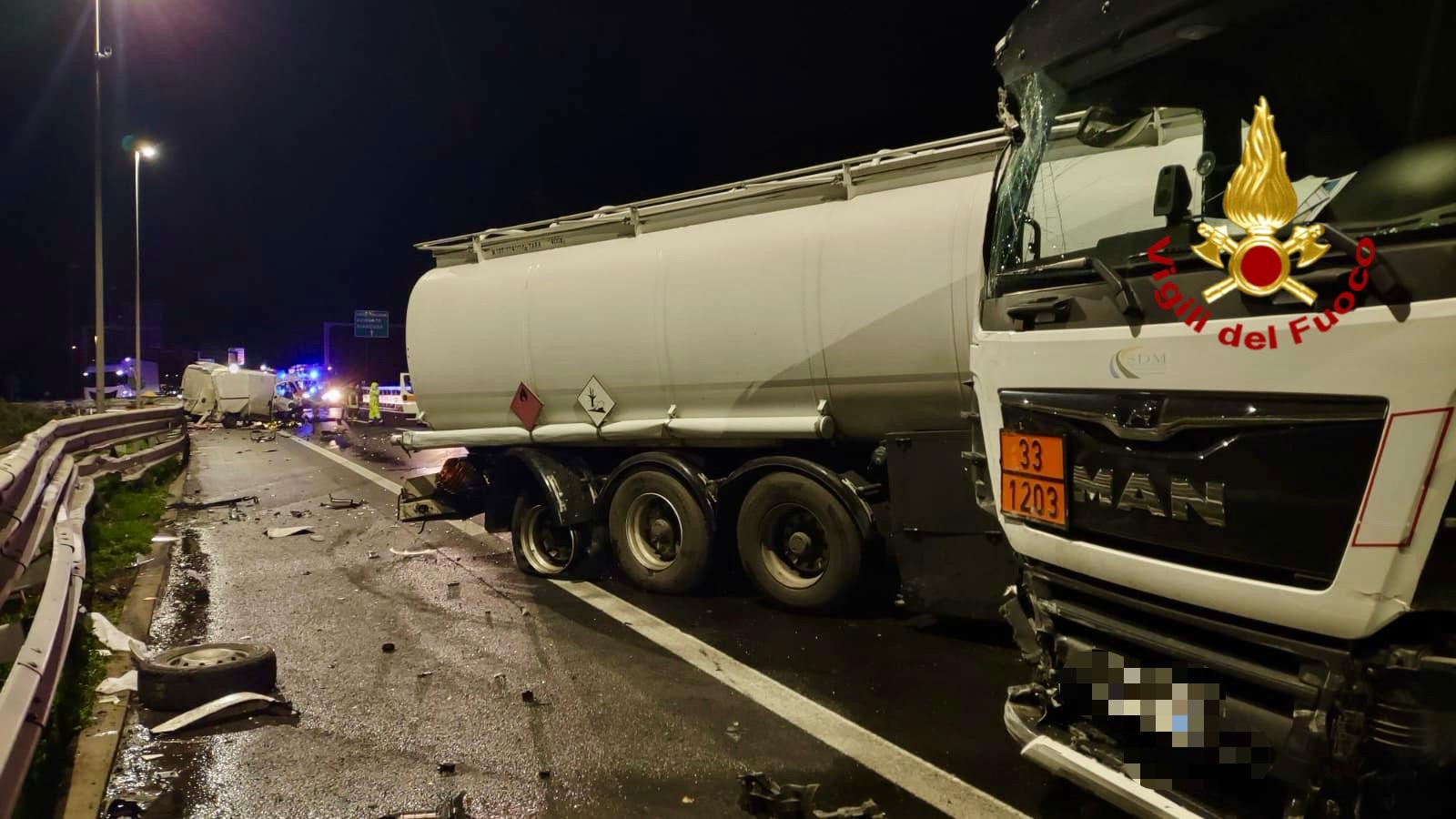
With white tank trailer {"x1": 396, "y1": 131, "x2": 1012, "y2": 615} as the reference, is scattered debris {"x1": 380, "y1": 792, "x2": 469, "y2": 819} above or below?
below

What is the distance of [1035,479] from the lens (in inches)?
127

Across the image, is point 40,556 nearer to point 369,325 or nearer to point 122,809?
point 122,809

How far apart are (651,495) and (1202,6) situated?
5.20 meters

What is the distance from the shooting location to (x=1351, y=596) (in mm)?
2205

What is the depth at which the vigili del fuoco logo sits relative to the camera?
2.27 m

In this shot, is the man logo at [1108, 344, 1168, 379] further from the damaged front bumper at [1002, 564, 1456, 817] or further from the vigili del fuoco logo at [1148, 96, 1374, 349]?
the damaged front bumper at [1002, 564, 1456, 817]

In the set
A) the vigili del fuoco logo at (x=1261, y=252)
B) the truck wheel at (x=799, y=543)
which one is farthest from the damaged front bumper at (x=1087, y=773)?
the truck wheel at (x=799, y=543)

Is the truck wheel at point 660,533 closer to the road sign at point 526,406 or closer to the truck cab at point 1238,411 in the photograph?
the road sign at point 526,406

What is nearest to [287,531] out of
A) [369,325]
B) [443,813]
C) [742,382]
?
[742,382]

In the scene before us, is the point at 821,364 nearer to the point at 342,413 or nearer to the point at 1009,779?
the point at 1009,779

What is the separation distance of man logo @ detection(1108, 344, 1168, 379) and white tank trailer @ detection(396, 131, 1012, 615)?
1031mm

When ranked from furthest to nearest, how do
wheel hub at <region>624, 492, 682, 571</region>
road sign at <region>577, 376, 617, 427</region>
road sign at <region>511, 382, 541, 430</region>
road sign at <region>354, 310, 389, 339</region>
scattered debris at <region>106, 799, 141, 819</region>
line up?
road sign at <region>354, 310, 389, 339</region> → road sign at <region>511, 382, 541, 430</region> → road sign at <region>577, 376, 617, 427</region> → wheel hub at <region>624, 492, 682, 571</region> → scattered debris at <region>106, 799, 141, 819</region>

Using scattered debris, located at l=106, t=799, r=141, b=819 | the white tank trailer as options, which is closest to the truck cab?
the white tank trailer

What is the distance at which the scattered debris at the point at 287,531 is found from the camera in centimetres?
987
